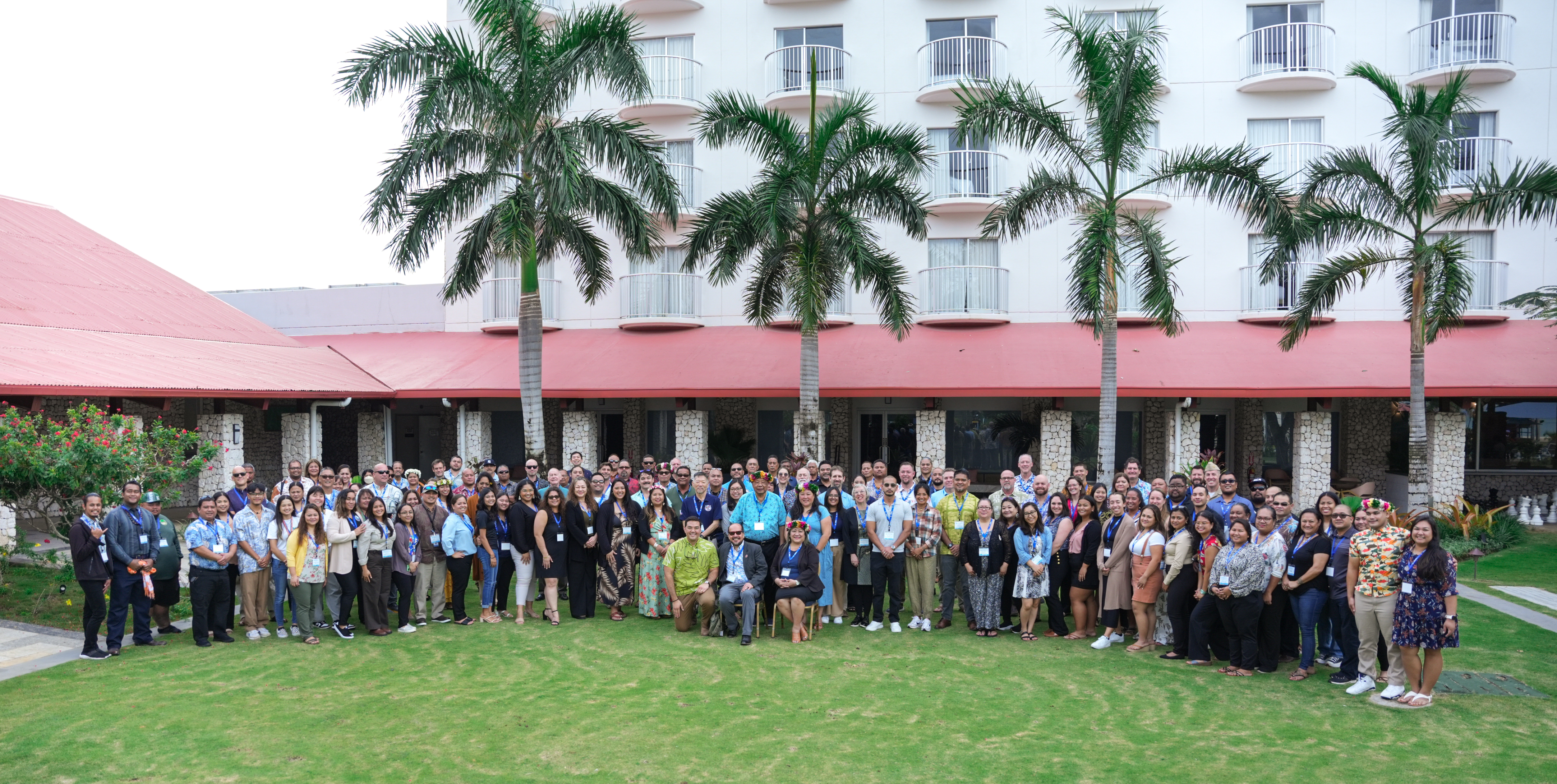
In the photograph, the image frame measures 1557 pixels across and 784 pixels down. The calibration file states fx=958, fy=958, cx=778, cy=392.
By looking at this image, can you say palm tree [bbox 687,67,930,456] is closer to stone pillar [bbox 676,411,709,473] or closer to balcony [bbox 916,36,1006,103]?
stone pillar [bbox 676,411,709,473]

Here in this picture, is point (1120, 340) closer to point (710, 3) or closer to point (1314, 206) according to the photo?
point (1314, 206)

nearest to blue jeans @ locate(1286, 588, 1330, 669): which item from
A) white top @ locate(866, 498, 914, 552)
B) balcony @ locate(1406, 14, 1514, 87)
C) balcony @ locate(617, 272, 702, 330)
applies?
white top @ locate(866, 498, 914, 552)

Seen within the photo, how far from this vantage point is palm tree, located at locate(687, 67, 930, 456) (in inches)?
619

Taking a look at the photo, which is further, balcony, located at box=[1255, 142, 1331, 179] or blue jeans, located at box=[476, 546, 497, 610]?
balcony, located at box=[1255, 142, 1331, 179]

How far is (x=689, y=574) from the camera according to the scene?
10.2 meters

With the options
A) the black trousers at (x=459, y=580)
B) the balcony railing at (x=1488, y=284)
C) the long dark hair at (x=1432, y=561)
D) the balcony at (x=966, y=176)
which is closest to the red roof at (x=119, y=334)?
the black trousers at (x=459, y=580)

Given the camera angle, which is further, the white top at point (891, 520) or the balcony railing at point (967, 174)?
the balcony railing at point (967, 174)

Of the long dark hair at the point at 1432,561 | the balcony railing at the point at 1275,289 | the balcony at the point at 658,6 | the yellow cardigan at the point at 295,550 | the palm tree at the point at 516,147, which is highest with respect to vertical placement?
the balcony at the point at 658,6

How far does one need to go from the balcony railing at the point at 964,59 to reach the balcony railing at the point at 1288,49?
17.0ft

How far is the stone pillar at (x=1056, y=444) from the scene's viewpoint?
18859mm

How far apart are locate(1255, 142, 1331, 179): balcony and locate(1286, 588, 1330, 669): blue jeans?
1470cm

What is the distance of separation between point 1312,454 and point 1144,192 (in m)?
6.37

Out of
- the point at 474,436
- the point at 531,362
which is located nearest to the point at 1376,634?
the point at 531,362

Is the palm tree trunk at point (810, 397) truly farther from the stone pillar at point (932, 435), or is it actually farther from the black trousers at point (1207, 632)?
the black trousers at point (1207, 632)
